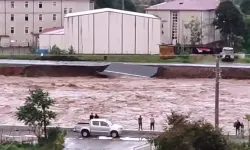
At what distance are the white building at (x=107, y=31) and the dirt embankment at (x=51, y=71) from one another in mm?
9668

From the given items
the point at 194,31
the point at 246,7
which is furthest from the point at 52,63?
the point at 246,7

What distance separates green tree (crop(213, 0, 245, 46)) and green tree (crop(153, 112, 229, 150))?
49883 millimetres

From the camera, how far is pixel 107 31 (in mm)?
62625

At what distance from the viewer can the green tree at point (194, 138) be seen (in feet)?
63.3

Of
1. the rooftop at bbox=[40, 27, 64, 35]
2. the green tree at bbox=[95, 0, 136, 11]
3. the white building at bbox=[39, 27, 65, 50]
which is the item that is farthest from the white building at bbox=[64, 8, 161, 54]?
the green tree at bbox=[95, 0, 136, 11]

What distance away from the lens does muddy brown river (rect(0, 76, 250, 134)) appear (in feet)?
116

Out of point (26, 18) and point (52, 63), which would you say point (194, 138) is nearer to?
point (52, 63)

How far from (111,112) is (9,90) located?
10.6 meters

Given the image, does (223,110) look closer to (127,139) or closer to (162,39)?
(127,139)

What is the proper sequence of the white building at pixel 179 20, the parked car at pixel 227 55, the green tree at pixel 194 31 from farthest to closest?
1. the white building at pixel 179 20
2. the green tree at pixel 194 31
3. the parked car at pixel 227 55

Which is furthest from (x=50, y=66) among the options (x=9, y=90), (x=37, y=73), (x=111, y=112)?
(x=111, y=112)

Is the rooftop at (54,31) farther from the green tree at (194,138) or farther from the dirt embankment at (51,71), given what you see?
the green tree at (194,138)

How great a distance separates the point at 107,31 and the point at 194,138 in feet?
143

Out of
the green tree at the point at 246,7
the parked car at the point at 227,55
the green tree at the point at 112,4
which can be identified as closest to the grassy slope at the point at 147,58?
the parked car at the point at 227,55
